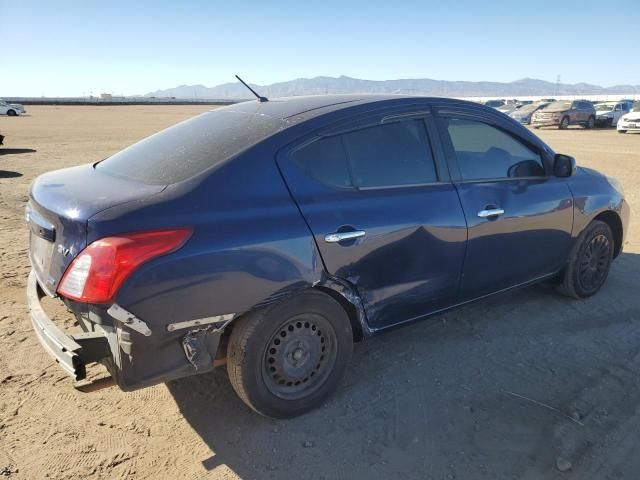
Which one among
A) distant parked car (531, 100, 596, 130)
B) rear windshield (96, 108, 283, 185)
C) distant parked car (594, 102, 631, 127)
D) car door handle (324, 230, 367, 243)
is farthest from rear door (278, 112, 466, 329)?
distant parked car (594, 102, 631, 127)

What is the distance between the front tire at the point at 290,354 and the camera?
263cm

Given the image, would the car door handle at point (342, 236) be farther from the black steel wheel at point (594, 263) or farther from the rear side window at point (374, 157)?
the black steel wheel at point (594, 263)

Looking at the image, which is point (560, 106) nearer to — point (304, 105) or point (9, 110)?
point (304, 105)

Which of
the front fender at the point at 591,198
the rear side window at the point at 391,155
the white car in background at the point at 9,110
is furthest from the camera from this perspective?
the white car in background at the point at 9,110

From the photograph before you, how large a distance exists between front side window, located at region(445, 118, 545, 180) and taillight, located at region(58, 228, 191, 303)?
201cm

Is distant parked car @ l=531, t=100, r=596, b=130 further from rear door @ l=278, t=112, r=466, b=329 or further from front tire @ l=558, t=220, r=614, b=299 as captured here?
rear door @ l=278, t=112, r=466, b=329

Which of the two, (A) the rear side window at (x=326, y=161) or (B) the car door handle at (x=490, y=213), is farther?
(B) the car door handle at (x=490, y=213)

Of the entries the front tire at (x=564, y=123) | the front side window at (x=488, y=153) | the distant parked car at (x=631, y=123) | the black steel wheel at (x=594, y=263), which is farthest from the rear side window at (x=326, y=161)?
the front tire at (x=564, y=123)

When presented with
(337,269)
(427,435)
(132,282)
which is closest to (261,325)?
(337,269)

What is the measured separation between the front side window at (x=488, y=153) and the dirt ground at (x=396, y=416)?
3.87ft

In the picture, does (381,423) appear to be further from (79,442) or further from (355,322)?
(79,442)

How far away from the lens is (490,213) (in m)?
3.44

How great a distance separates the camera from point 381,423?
9.37 feet

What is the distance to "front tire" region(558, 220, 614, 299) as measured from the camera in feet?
14.0
